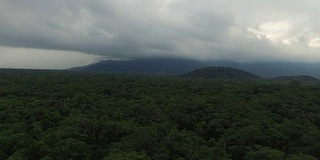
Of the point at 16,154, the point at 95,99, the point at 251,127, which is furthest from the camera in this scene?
the point at 95,99

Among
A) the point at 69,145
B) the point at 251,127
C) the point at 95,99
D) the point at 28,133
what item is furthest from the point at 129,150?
the point at 95,99

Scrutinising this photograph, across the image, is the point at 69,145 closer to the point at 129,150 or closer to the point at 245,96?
the point at 129,150

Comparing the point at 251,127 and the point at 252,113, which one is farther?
the point at 252,113

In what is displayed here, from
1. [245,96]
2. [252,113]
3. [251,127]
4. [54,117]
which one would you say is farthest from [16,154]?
[245,96]

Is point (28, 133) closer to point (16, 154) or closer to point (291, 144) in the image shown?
point (16, 154)

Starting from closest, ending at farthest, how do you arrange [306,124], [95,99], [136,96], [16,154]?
1. [16,154]
2. [306,124]
3. [95,99]
4. [136,96]

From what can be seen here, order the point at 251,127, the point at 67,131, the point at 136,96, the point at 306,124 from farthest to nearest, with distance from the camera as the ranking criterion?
the point at 136,96, the point at 306,124, the point at 251,127, the point at 67,131
